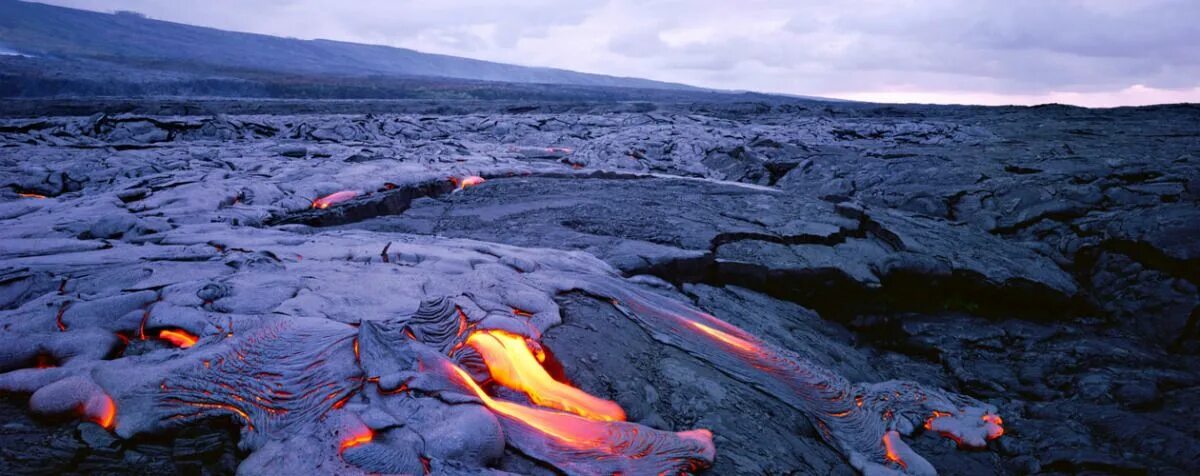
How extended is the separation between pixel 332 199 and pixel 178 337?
304 cm

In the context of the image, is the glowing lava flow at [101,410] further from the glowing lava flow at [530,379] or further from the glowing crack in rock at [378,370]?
the glowing lava flow at [530,379]

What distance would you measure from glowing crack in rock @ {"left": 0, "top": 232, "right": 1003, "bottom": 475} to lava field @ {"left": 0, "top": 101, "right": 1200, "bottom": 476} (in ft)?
0.04

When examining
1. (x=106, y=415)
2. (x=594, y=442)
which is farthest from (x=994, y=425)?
(x=106, y=415)

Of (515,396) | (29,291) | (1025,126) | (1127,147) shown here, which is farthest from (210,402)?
(1025,126)

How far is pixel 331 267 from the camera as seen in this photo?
8.64 feet

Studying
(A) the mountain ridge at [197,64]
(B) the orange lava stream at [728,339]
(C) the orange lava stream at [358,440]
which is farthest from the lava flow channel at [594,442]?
(A) the mountain ridge at [197,64]

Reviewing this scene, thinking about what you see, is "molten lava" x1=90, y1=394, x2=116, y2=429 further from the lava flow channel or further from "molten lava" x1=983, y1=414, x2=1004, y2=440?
"molten lava" x1=983, y1=414, x2=1004, y2=440

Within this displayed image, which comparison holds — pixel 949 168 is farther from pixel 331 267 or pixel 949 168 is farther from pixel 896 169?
pixel 331 267

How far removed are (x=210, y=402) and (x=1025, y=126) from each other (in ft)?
43.9

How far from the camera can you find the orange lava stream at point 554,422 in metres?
1.70

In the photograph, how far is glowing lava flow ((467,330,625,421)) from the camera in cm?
188

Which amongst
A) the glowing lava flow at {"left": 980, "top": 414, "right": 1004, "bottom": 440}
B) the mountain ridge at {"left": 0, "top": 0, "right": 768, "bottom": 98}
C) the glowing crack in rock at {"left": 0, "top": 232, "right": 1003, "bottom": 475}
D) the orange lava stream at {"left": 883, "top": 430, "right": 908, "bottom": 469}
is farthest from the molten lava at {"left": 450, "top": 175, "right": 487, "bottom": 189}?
the mountain ridge at {"left": 0, "top": 0, "right": 768, "bottom": 98}

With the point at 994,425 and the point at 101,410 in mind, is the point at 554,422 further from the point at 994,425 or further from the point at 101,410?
the point at 994,425

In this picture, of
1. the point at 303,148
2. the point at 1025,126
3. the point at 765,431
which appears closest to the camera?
the point at 765,431
